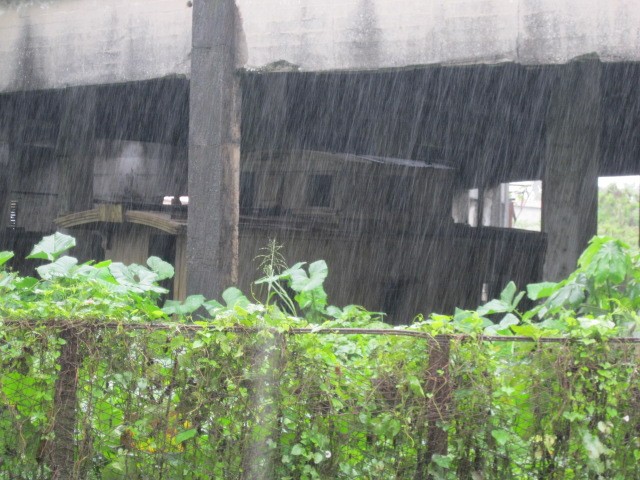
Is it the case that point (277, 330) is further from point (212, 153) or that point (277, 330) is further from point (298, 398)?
point (212, 153)

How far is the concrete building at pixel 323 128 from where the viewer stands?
8.70 metres

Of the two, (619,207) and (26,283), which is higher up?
(619,207)

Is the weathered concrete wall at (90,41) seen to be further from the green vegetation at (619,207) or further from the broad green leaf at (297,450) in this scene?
the green vegetation at (619,207)

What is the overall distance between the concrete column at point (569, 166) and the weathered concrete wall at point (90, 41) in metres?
5.71

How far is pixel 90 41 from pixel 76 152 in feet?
23.8

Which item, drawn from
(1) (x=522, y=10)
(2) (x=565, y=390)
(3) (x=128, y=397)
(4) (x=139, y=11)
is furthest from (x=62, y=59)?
(2) (x=565, y=390)

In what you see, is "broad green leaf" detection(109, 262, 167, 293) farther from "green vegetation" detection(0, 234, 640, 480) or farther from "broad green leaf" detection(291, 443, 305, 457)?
"broad green leaf" detection(291, 443, 305, 457)

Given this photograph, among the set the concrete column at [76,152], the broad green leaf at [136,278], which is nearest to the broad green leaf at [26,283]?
the broad green leaf at [136,278]

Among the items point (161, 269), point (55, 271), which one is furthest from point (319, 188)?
point (55, 271)

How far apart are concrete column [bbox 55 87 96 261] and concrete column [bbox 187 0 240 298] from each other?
6.56 metres

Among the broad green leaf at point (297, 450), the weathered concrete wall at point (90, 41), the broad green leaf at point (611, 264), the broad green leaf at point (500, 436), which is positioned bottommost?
the broad green leaf at point (297, 450)

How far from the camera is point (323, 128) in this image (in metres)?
16.8

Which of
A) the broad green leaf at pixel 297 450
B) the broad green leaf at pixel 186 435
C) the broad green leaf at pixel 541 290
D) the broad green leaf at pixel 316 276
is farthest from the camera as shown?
the broad green leaf at pixel 316 276

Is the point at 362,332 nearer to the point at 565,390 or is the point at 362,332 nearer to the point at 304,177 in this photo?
the point at 565,390
